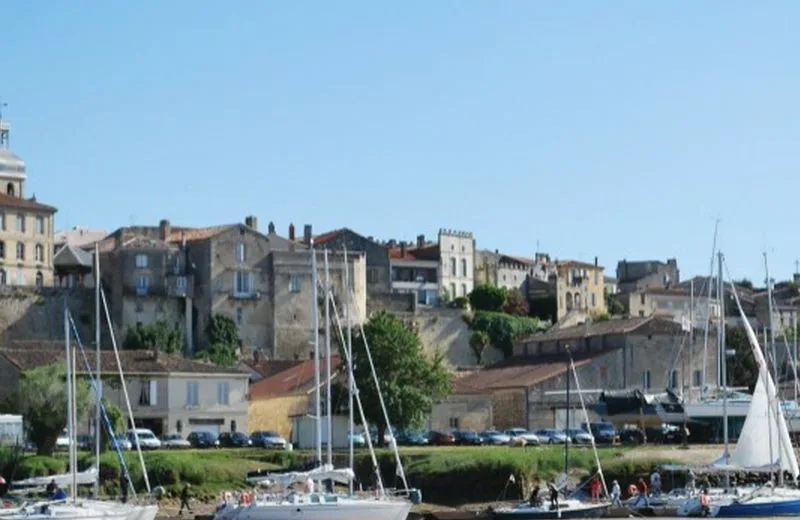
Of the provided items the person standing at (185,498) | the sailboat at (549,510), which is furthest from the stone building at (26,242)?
the sailboat at (549,510)

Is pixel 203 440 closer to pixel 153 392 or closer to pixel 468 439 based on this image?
pixel 153 392

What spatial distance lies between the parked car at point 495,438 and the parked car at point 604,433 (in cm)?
351

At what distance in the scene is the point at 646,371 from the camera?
302 feet

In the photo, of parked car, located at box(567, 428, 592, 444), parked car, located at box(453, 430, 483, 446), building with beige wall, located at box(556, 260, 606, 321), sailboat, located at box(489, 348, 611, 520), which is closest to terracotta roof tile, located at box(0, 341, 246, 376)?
parked car, located at box(453, 430, 483, 446)

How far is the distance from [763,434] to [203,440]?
2733cm

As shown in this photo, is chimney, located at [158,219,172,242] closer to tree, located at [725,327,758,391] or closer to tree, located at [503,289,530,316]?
tree, located at [503,289,530,316]

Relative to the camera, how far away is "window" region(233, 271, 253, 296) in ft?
351

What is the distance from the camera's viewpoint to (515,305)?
5098 inches

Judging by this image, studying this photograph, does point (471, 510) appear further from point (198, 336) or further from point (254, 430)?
point (198, 336)

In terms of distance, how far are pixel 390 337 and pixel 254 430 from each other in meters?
10.7

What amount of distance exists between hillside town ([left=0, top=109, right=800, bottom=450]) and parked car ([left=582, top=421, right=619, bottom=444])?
17.7 feet

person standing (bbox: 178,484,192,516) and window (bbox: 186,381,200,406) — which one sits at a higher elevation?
window (bbox: 186,381,200,406)

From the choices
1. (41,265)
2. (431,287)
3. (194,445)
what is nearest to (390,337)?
(194,445)

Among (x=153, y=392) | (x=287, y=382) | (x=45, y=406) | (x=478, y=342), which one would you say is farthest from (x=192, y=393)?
(x=478, y=342)
